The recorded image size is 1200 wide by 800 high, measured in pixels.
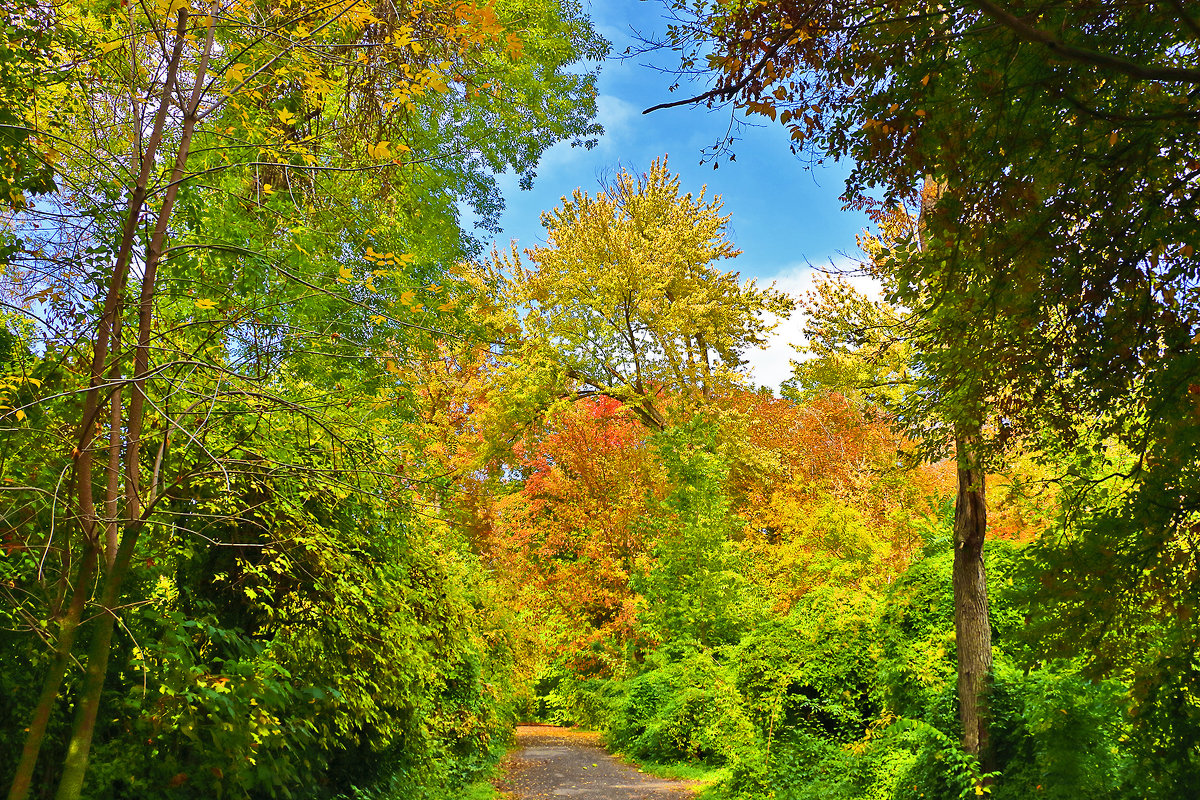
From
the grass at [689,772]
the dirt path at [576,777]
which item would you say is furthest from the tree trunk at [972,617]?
the dirt path at [576,777]

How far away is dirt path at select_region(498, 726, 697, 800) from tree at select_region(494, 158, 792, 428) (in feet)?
27.0

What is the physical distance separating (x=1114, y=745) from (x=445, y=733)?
362 inches

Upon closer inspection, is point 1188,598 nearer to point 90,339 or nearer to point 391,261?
point 391,261

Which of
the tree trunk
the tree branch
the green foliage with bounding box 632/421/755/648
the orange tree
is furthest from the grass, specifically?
the tree branch

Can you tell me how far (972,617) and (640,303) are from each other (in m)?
13.1

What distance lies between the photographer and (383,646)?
6.83 meters

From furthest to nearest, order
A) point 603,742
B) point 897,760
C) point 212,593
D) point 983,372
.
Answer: point 603,742 → point 897,760 → point 212,593 → point 983,372

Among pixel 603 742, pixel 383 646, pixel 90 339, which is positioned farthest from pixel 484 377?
pixel 90 339

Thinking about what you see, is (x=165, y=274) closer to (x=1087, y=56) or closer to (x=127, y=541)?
(x=127, y=541)

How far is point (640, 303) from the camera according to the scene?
65.0 ft

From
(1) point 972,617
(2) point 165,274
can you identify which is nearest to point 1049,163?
A: (2) point 165,274

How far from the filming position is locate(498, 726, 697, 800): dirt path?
11.8 metres

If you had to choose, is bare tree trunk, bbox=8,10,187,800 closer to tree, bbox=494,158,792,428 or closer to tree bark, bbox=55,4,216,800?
tree bark, bbox=55,4,216,800

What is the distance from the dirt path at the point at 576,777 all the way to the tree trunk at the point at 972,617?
517 cm
